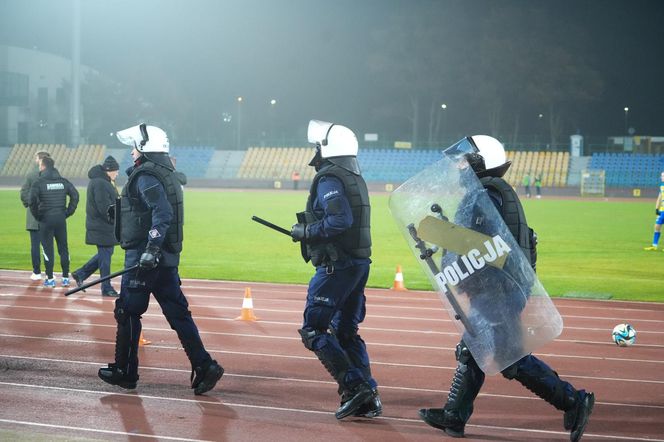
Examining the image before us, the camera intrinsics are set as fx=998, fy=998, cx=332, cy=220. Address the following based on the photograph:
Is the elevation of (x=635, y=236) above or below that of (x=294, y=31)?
below

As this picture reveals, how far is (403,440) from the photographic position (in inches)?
251

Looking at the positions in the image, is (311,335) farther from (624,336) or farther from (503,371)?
(624,336)

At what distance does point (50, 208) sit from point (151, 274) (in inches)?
299

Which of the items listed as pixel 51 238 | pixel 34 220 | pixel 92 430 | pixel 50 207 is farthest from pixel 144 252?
pixel 34 220

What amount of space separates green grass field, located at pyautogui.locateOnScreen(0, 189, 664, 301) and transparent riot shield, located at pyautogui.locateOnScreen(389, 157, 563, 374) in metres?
9.25

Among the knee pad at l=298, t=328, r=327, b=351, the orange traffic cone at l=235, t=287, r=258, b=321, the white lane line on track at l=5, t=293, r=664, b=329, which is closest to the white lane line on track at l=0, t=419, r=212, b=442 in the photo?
the knee pad at l=298, t=328, r=327, b=351

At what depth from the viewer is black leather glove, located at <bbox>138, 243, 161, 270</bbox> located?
24.2 feet

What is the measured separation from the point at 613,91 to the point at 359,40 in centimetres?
2330

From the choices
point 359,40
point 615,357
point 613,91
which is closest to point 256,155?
point 359,40

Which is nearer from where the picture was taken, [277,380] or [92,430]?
[92,430]

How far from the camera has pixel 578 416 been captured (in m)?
6.25

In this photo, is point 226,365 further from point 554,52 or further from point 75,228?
point 554,52

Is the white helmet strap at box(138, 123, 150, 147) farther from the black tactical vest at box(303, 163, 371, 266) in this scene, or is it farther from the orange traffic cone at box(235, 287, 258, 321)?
the orange traffic cone at box(235, 287, 258, 321)

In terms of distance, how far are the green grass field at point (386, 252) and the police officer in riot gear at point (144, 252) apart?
27.3ft
